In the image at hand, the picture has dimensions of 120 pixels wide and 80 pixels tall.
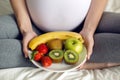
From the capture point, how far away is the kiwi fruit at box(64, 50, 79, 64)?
927 mm

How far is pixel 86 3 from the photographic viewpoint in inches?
41.5

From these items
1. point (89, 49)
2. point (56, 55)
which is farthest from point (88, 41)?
point (56, 55)

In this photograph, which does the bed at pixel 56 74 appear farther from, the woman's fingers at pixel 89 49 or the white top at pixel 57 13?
the white top at pixel 57 13

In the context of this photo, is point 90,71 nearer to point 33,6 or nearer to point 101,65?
point 101,65

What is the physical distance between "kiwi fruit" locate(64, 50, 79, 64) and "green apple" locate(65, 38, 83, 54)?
22 mm

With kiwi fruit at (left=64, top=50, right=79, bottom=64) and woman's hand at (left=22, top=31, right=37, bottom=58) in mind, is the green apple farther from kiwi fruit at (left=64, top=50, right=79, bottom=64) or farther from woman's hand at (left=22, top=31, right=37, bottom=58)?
woman's hand at (left=22, top=31, right=37, bottom=58)

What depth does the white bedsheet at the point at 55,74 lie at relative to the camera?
927 mm

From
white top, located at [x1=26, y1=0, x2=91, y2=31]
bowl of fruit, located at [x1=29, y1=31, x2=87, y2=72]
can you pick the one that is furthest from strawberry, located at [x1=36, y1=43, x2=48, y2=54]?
white top, located at [x1=26, y1=0, x2=91, y2=31]

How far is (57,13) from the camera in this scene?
41.0 inches

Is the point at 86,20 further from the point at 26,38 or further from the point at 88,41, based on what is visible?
the point at 26,38

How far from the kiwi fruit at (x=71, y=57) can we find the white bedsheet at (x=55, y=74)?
0.06 meters

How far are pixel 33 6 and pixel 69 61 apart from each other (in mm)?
308

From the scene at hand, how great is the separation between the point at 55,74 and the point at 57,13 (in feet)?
0.88

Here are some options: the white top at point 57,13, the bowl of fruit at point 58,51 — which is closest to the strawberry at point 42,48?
the bowl of fruit at point 58,51
